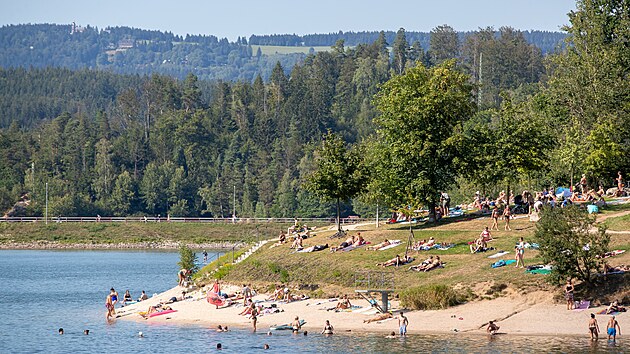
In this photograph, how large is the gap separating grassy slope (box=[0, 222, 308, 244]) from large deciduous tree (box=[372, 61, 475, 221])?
7155 centimetres

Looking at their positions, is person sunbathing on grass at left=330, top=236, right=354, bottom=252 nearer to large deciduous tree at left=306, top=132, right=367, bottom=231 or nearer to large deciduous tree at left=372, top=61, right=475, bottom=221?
large deciduous tree at left=372, top=61, right=475, bottom=221

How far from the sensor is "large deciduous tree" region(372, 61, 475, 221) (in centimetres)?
7100

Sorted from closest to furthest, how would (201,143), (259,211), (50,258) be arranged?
(50,258), (259,211), (201,143)

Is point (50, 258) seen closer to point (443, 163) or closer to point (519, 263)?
point (443, 163)

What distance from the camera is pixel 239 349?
48719 millimetres

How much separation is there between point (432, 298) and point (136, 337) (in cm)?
1378

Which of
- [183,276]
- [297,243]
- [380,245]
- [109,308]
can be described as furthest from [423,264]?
[183,276]

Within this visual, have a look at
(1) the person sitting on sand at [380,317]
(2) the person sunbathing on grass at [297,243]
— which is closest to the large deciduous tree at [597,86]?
(2) the person sunbathing on grass at [297,243]

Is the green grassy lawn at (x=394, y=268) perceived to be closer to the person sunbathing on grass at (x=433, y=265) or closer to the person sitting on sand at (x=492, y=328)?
the person sunbathing on grass at (x=433, y=265)

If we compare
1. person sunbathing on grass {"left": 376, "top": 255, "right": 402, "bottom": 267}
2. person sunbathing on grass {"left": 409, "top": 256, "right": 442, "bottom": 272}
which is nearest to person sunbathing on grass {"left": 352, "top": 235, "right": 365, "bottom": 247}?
person sunbathing on grass {"left": 376, "top": 255, "right": 402, "bottom": 267}

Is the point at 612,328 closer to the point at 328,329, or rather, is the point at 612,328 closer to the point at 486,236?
the point at 328,329

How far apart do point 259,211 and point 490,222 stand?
99697 mm

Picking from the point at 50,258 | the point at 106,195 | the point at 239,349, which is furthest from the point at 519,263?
the point at 106,195

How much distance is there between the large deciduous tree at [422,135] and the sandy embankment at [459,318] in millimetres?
14367
